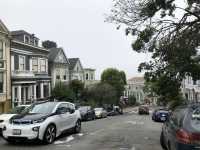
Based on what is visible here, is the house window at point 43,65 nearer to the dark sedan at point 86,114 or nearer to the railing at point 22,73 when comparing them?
the railing at point 22,73

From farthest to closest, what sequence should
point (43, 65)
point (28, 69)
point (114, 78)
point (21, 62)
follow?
point (114, 78) → point (43, 65) → point (28, 69) → point (21, 62)

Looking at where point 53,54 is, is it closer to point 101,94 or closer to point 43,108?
point 101,94

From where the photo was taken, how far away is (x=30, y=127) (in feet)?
43.8

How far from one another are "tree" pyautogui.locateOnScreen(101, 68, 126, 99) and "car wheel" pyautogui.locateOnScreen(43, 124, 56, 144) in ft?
219

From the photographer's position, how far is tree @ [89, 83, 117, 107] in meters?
66.8

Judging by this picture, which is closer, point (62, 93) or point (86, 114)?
point (86, 114)

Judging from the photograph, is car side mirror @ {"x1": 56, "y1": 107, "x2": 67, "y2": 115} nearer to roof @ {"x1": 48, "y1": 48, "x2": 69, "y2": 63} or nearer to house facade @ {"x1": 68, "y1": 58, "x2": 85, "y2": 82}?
roof @ {"x1": 48, "y1": 48, "x2": 69, "y2": 63}

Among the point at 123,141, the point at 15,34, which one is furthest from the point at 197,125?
the point at 15,34

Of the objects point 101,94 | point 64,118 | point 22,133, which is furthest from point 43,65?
point 22,133

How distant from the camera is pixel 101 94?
222 ft

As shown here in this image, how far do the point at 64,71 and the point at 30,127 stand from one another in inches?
1892

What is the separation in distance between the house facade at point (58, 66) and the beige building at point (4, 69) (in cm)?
1491

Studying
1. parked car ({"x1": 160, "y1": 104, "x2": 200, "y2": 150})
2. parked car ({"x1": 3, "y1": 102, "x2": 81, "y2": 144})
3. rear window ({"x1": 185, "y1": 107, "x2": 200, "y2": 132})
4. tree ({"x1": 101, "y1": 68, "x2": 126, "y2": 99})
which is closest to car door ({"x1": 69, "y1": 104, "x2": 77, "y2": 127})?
parked car ({"x1": 3, "y1": 102, "x2": 81, "y2": 144})

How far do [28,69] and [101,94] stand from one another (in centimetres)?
2196
